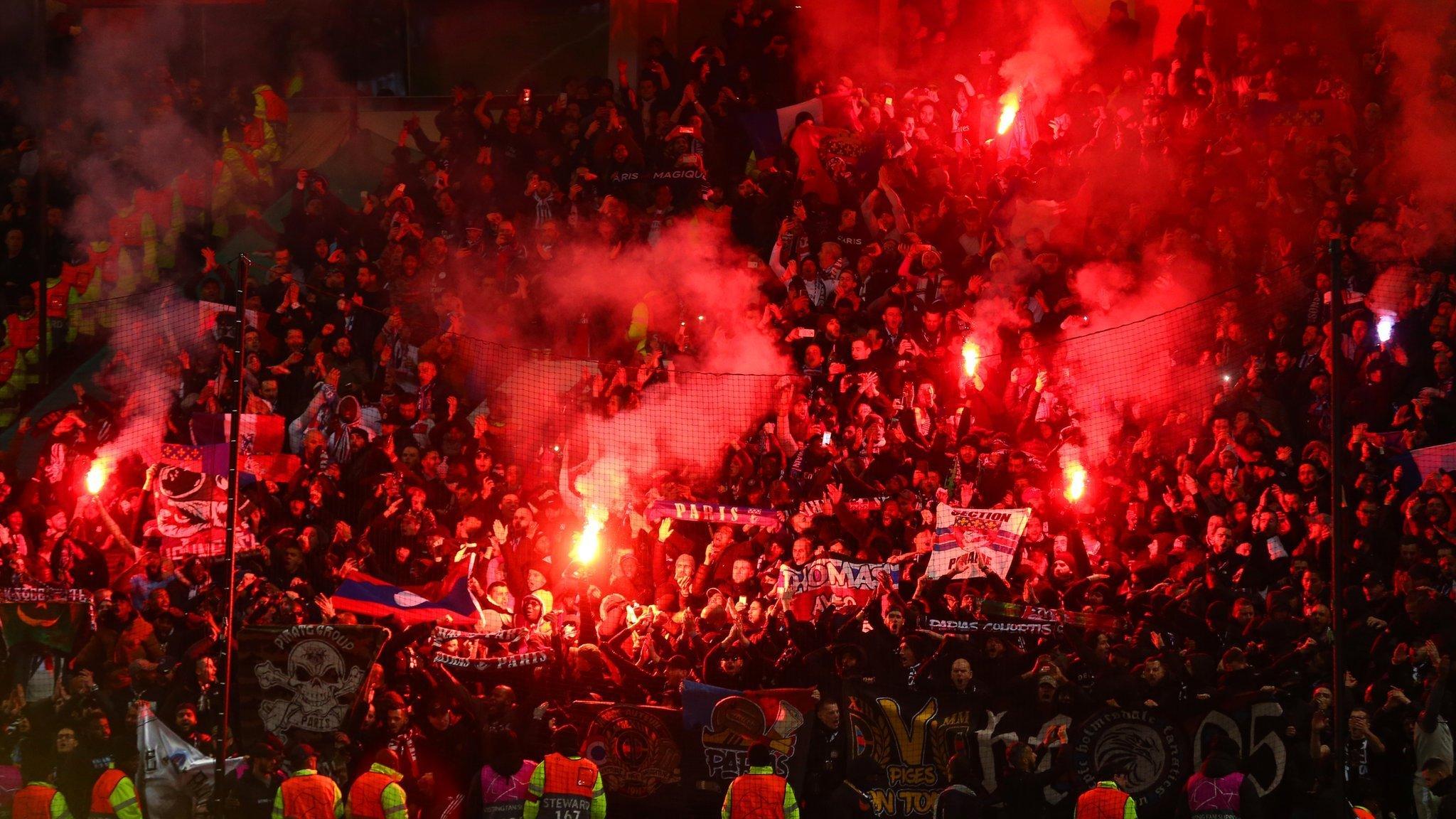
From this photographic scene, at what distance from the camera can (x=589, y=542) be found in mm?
12180

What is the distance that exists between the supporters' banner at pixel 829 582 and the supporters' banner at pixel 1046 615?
35.7 inches

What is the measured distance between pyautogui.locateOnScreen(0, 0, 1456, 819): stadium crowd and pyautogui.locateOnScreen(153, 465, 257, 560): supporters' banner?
25 cm

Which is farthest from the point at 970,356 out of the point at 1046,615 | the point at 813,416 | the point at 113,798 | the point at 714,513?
the point at 113,798

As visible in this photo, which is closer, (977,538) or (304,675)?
(304,675)

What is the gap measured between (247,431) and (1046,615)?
683cm

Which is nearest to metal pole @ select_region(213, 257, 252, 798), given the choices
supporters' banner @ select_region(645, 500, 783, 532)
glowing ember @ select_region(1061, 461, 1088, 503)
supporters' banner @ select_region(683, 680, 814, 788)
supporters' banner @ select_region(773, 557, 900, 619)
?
supporters' banner @ select_region(683, 680, 814, 788)

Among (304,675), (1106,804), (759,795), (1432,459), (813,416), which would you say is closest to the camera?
(1106,804)

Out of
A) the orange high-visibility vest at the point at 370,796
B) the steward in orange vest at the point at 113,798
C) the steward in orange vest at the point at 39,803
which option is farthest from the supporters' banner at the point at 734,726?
the steward in orange vest at the point at 39,803

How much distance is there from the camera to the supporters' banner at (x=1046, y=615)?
10688mm

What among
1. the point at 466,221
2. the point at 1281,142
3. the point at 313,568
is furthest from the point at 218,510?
the point at 1281,142

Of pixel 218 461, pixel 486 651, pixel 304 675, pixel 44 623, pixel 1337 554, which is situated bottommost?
pixel 304 675

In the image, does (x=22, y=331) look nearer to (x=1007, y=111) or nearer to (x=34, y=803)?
(x=34, y=803)

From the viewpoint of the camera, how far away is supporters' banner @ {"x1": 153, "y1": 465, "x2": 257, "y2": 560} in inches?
491

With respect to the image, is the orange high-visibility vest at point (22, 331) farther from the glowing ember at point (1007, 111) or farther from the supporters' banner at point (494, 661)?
the glowing ember at point (1007, 111)
